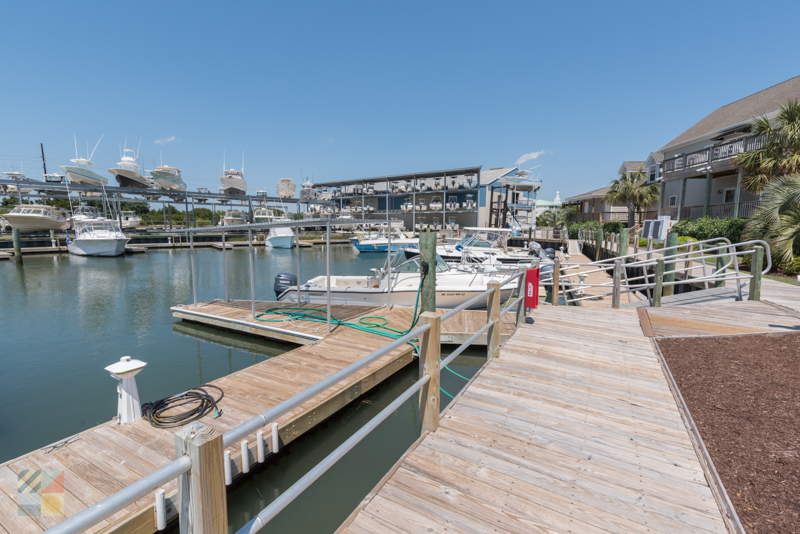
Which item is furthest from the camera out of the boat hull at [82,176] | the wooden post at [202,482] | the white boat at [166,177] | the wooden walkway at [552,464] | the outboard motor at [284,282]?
the white boat at [166,177]

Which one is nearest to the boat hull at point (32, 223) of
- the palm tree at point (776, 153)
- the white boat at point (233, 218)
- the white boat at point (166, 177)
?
the white boat at point (166, 177)

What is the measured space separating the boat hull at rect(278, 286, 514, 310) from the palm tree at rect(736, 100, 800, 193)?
36.0ft

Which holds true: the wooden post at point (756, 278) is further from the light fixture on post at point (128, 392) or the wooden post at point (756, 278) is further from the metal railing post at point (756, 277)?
the light fixture on post at point (128, 392)

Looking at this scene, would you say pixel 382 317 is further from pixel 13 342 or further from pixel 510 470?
pixel 13 342

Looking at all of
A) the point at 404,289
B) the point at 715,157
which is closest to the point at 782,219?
the point at 715,157

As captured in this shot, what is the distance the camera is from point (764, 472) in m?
2.95

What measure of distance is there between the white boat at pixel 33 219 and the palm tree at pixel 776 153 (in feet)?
185

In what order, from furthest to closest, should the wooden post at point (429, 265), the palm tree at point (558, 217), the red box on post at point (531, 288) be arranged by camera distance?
the palm tree at point (558, 217)
the wooden post at point (429, 265)
the red box on post at point (531, 288)

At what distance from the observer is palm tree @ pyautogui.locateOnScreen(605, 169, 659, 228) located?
30453 mm

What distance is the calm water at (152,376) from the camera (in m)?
4.78

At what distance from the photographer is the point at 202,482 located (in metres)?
1.53

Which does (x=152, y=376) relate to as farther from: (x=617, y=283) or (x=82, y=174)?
(x=82, y=174)

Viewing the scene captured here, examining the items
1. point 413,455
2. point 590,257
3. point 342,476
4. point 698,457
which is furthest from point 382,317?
point 590,257

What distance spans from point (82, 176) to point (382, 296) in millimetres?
55425
